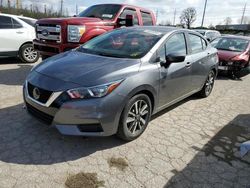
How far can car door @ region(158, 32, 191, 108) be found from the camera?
398 centimetres

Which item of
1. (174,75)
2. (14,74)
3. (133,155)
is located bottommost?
(14,74)

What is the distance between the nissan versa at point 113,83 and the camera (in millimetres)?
3061

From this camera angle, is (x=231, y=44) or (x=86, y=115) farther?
(x=231, y=44)

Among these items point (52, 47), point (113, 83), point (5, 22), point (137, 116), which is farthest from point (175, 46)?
point (5, 22)

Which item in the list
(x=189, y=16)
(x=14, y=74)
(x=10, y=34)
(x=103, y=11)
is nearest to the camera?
(x=14, y=74)

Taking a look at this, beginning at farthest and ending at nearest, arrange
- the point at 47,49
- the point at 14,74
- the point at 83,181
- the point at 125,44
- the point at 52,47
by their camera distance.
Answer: the point at 14,74 → the point at 47,49 → the point at 52,47 → the point at 125,44 → the point at 83,181

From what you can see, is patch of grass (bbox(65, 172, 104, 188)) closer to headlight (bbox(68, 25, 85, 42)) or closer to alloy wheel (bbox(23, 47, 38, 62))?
headlight (bbox(68, 25, 85, 42))

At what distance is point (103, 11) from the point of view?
752 centimetres

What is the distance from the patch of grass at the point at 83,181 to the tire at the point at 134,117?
788 mm

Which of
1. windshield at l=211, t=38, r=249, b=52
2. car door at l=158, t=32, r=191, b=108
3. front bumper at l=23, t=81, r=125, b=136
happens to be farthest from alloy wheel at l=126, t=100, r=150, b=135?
windshield at l=211, t=38, r=249, b=52

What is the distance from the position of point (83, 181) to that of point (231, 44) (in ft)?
28.5

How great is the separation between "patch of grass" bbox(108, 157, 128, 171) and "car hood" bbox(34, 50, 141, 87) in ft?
3.34

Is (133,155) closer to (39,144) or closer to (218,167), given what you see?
(218,167)

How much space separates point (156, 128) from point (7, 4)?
2709cm
